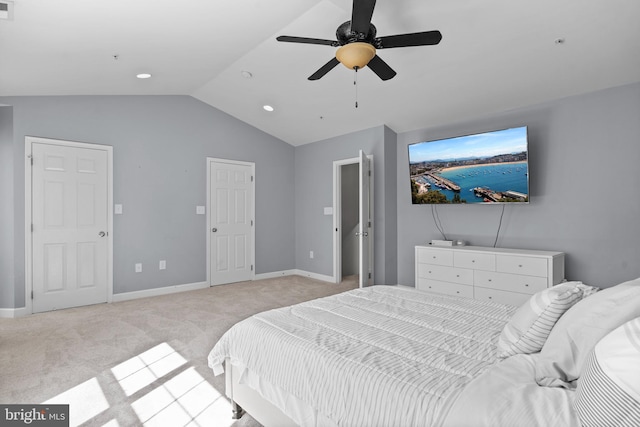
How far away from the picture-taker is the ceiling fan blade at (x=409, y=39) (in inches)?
88.0

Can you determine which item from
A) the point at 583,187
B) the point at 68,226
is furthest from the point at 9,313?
the point at 583,187

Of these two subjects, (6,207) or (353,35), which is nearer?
(353,35)

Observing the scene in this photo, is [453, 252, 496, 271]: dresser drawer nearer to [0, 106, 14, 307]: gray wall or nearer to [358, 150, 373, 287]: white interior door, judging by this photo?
[358, 150, 373, 287]: white interior door

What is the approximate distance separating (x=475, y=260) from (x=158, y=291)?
13.7 feet

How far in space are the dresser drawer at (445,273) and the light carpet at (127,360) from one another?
1.65 meters

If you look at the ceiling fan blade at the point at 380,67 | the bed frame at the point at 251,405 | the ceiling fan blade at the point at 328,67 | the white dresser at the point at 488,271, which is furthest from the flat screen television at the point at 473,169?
the bed frame at the point at 251,405

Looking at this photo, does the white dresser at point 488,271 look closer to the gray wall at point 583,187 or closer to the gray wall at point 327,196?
the gray wall at point 583,187

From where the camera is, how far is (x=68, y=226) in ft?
13.6

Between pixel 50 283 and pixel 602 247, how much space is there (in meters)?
6.07

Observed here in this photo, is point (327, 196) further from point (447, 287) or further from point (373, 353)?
point (373, 353)

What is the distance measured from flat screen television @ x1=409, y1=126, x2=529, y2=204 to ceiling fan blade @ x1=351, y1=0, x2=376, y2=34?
2317mm

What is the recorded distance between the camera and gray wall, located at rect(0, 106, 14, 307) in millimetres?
3801

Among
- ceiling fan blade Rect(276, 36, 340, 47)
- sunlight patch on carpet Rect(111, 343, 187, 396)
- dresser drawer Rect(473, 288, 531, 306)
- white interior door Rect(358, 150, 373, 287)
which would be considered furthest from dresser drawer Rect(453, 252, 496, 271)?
sunlight patch on carpet Rect(111, 343, 187, 396)

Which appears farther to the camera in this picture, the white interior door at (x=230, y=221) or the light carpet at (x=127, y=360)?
the white interior door at (x=230, y=221)
